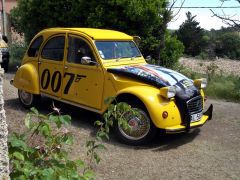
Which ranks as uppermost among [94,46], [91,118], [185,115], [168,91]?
[94,46]

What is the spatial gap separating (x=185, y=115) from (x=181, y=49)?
755 centimetres

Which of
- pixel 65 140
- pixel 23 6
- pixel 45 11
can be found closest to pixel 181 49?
pixel 45 11

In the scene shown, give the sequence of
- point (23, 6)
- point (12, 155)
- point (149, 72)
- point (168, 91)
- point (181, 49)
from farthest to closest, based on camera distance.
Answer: point (23, 6)
point (181, 49)
point (149, 72)
point (168, 91)
point (12, 155)

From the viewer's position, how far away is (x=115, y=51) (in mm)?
7039

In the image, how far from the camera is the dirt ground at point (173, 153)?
4.93 m

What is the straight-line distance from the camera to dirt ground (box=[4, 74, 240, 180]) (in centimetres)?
493

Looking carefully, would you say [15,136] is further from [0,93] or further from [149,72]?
[149,72]

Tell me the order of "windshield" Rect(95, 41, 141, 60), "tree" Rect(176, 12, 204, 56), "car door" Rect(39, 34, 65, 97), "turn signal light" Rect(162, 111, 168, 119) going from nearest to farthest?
1. "turn signal light" Rect(162, 111, 168, 119)
2. "windshield" Rect(95, 41, 141, 60)
3. "car door" Rect(39, 34, 65, 97)
4. "tree" Rect(176, 12, 204, 56)

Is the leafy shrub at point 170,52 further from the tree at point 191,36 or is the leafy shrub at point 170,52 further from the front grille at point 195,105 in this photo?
the tree at point 191,36

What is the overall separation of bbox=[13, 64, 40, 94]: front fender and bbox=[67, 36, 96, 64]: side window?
101 centimetres

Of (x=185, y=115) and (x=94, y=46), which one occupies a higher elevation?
(x=94, y=46)

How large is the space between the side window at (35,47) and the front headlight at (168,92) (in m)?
3.10

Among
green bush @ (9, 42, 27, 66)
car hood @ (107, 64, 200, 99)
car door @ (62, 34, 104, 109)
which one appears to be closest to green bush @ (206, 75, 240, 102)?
car hood @ (107, 64, 200, 99)

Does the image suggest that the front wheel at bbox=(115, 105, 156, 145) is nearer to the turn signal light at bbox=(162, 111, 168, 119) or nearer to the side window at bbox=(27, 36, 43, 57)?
the turn signal light at bbox=(162, 111, 168, 119)
